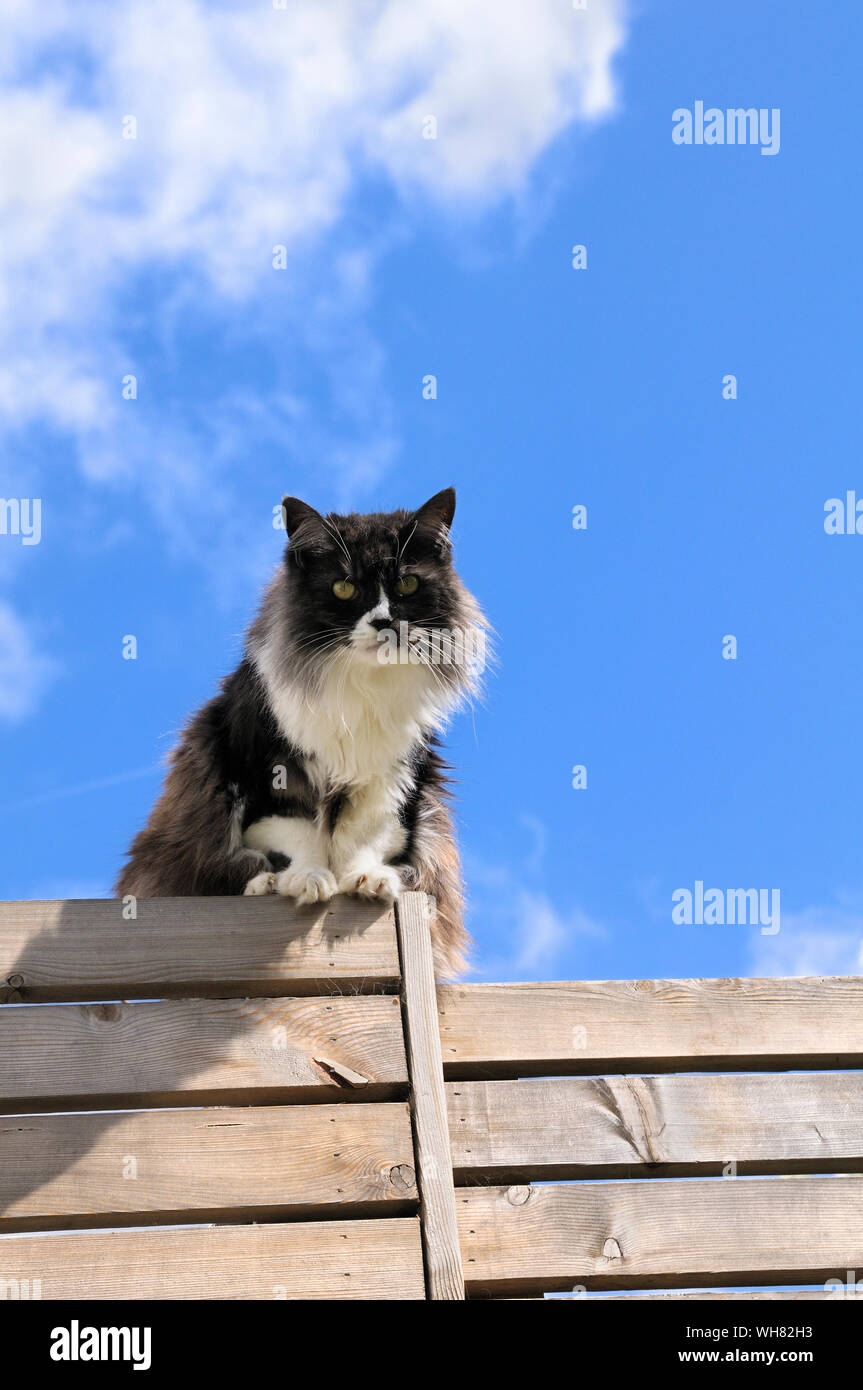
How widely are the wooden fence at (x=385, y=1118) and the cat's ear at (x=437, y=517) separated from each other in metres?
1.07

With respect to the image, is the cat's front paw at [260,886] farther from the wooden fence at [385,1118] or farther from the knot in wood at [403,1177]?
the knot in wood at [403,1177]

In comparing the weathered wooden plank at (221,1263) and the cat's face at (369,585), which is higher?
the cat's face at (369,585)

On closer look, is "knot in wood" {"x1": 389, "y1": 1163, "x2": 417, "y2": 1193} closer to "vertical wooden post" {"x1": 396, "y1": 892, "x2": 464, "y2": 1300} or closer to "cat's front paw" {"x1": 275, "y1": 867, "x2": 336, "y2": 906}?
"vertical wooden post" {"x1": 396, "y1": 892, "x2": 464, "y2": 1300}

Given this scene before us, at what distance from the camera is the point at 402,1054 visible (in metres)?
2.82

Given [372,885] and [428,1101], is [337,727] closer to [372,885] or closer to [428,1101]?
[372,885]

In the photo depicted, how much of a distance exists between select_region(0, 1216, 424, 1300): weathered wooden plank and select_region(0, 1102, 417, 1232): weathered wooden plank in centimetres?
6

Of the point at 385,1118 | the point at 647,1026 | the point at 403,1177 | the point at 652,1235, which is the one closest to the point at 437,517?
the point at 647,1026

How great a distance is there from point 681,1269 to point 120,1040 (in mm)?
1409

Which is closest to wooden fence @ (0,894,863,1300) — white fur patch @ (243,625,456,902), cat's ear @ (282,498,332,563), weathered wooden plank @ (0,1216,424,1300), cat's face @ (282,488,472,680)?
weathered wooden plank @ (0,1216,424,1300)

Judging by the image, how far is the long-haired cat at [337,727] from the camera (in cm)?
322

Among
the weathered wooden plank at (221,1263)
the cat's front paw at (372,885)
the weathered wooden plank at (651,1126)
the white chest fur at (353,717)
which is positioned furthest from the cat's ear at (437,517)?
the weathered wooden plank at (221,1263)
